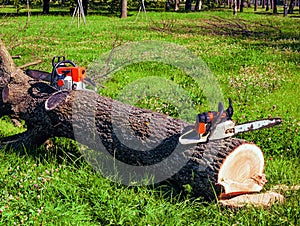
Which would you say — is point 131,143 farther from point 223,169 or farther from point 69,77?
point 69,77

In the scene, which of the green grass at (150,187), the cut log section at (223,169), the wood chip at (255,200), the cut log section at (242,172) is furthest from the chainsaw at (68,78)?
the wood chip at (255,200)

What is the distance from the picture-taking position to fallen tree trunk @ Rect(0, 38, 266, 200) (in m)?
5.10

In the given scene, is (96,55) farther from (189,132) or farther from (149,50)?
(189,132)

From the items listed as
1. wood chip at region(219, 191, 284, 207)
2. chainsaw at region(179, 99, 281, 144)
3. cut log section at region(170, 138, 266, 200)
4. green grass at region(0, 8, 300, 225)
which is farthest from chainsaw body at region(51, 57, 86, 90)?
wood chip at region(219, 191, 284, 207)

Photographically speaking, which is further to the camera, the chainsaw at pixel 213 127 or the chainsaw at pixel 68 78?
the chainsaw at pixel 68 78

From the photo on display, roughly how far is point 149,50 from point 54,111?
9.87 m

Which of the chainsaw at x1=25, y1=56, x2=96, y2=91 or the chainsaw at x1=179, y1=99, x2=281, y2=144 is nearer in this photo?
the chainsaw at x1=179, y1=99, x2=281, y2=144

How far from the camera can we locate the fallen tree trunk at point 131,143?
510 cm

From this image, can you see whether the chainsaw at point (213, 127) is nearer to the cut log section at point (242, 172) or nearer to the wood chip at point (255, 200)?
the cut log section at point (242, 172)

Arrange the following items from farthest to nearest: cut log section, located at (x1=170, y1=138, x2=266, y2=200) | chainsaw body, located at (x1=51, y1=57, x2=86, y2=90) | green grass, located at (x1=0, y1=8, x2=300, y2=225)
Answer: chainsaw body, located at (x1=51, y1=57, x2=86, y2=90)
cut log section, located at (x1=170, y1=138, x2=266, y2=200)
green grass, located at (x1=0, y1=8, x2=300, y2=225)

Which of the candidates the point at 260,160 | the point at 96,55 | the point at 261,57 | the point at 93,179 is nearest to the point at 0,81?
the point at 93,179

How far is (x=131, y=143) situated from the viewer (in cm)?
558

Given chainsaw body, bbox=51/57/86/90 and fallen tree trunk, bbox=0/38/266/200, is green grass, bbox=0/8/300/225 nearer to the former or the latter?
fallen tree trunk, bbox=0/38/266/200

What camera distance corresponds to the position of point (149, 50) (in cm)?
1554
